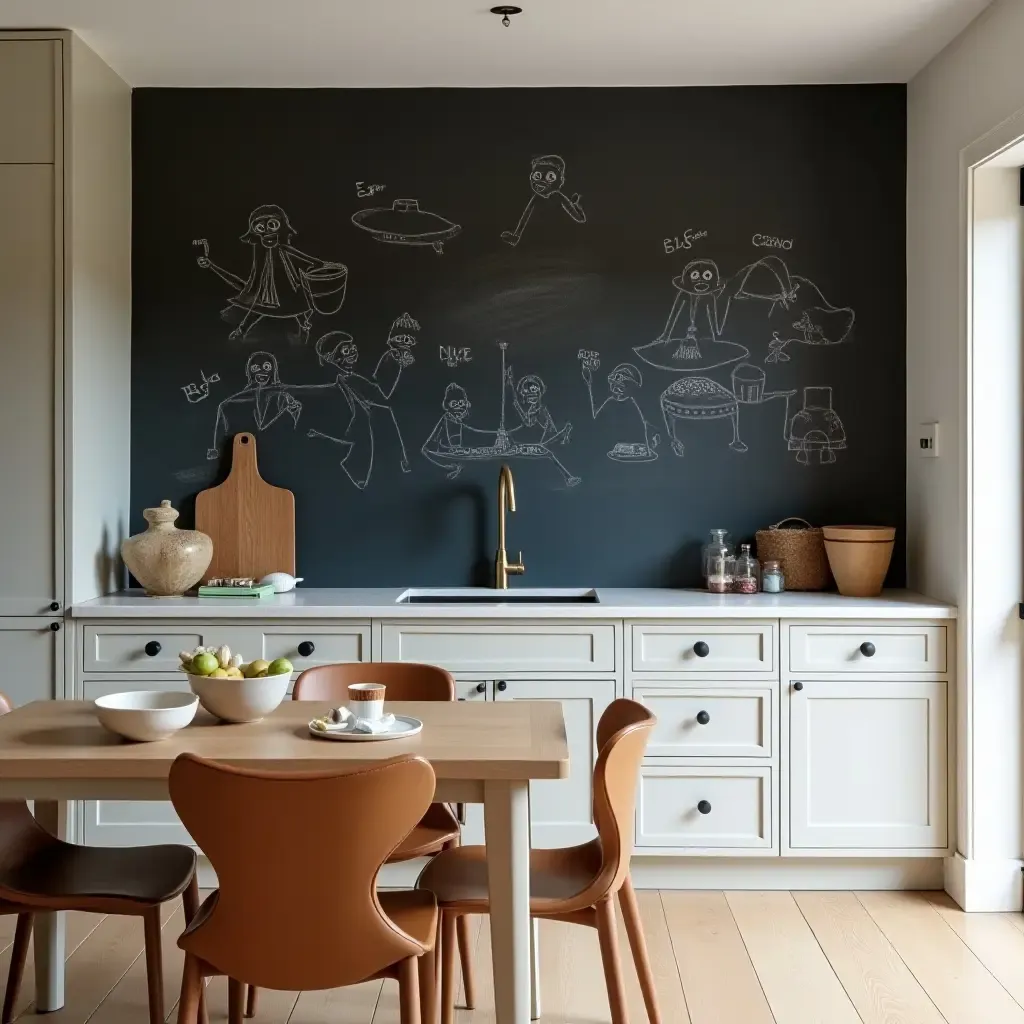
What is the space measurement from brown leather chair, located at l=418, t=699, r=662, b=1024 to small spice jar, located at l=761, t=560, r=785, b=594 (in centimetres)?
157

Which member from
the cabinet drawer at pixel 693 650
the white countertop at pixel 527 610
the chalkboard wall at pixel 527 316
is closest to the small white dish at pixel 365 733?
the white countertop at pixel 527 610

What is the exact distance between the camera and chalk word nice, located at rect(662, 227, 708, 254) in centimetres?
418

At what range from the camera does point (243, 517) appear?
13.8 feet

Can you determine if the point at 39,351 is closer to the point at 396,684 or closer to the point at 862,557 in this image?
the point at 396,684

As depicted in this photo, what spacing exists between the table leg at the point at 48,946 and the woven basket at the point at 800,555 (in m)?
2.41

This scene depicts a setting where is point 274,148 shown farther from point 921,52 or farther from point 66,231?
point 921,52

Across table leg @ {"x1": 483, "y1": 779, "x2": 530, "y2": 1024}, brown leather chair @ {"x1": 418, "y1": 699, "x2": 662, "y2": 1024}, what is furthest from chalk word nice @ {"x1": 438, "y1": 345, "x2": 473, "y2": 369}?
table leg @ {"x1": 483, "y1": 779, "x2": 530, "y2": 1024}

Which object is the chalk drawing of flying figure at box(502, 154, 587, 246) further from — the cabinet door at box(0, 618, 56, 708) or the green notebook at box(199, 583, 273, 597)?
the cabinet door at box(0, 618, 56, 708)

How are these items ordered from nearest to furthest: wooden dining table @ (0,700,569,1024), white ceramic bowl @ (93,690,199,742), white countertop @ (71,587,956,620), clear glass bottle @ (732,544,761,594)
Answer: wooden dining table @ (0,700,569,1024) < white ceramic bowl @ (93,690,199,742) < white countertop @ (71,587,956,620) < clear glass bottle @ (732,544,761,594)

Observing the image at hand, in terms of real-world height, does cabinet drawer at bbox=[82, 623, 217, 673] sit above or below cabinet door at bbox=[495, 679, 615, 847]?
above

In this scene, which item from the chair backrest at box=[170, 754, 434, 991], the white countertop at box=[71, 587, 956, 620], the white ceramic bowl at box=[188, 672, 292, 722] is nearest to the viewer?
the chair backrest at box=[170, 754, 434, 991]

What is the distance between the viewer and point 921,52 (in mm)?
3834

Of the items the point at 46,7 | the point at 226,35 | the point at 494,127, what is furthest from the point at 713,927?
the point at 46,7

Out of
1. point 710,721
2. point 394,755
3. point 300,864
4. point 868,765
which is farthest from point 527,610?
point 300,864
